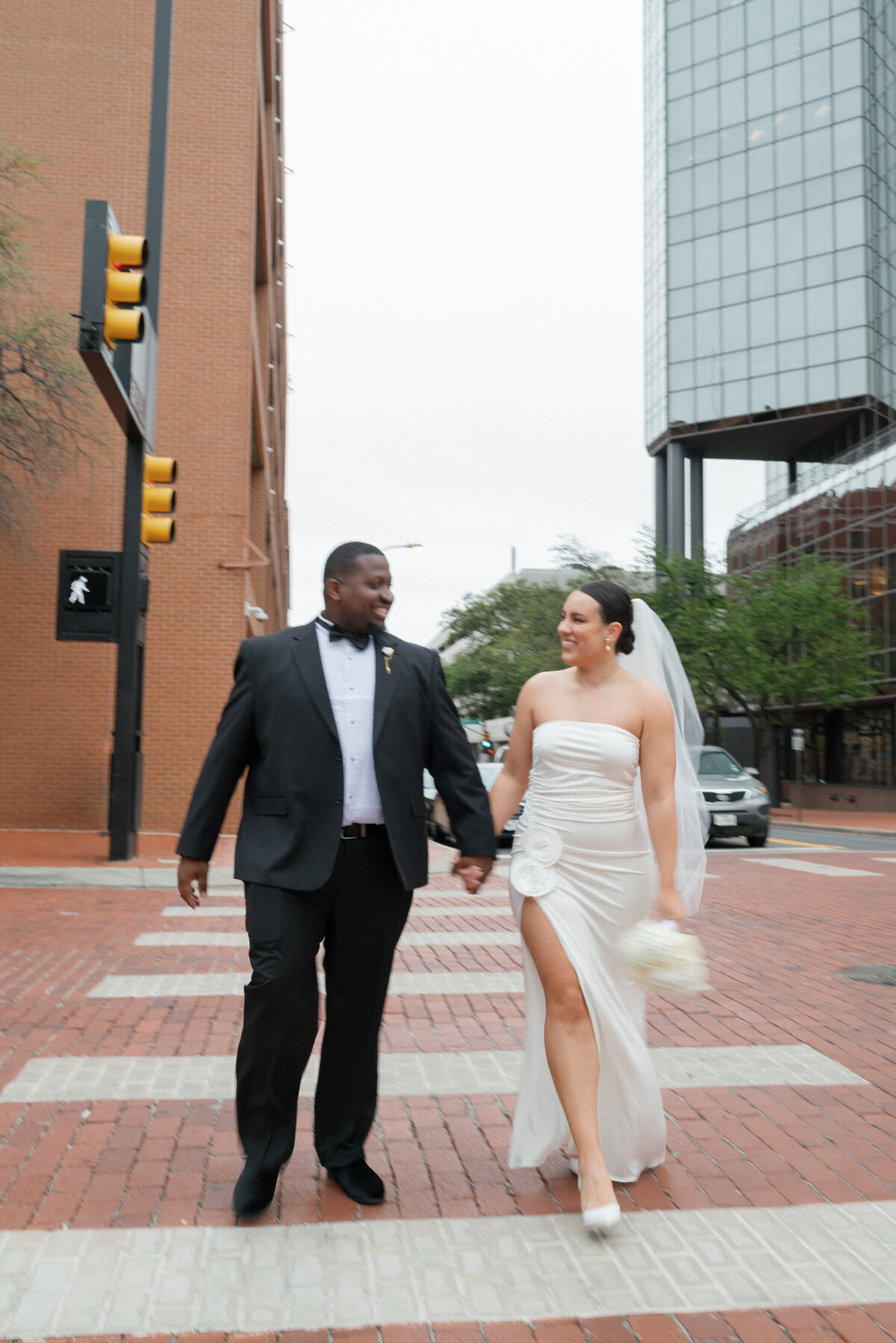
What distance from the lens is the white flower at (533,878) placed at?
3.70 m

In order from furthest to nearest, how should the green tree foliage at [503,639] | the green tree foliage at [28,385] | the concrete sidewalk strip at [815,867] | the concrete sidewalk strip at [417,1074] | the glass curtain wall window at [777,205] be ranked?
the green tree foliage at [503,639] < the glass curtain wall window at [777,205] < the green tree foliage at [28,385] < the concrete sidewalk strip at [815,867] < the concrete sidewalk strip at [417,1074]

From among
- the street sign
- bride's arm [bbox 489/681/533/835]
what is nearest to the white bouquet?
bride's arm [bbox 489/681/533/835]

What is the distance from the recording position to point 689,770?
4.30 m

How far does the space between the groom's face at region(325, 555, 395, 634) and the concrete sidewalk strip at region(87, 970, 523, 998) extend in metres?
3.69

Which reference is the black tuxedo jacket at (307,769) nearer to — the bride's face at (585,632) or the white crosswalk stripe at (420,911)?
the bride's face at (585,632)

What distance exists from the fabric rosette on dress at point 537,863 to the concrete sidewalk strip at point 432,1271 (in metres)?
0.95

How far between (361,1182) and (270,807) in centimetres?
119

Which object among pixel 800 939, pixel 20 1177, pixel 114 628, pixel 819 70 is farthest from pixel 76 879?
pixel 819 70

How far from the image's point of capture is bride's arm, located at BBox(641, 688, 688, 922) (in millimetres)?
3781

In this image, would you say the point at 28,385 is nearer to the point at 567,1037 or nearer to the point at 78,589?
the point at 78,589

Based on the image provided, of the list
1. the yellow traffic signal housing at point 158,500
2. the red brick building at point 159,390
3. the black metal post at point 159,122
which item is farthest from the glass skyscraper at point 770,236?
the yellow traffic signal housing at point 158,500

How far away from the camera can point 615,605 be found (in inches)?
154

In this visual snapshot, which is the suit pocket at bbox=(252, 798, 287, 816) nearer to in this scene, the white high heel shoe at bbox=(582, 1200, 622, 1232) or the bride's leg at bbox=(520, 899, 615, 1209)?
the bride's leg at bbox=(520, 899, 615, 1209)

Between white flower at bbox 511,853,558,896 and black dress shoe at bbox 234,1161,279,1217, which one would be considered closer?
black dress shoe at bbox 234,1161,279,1217
